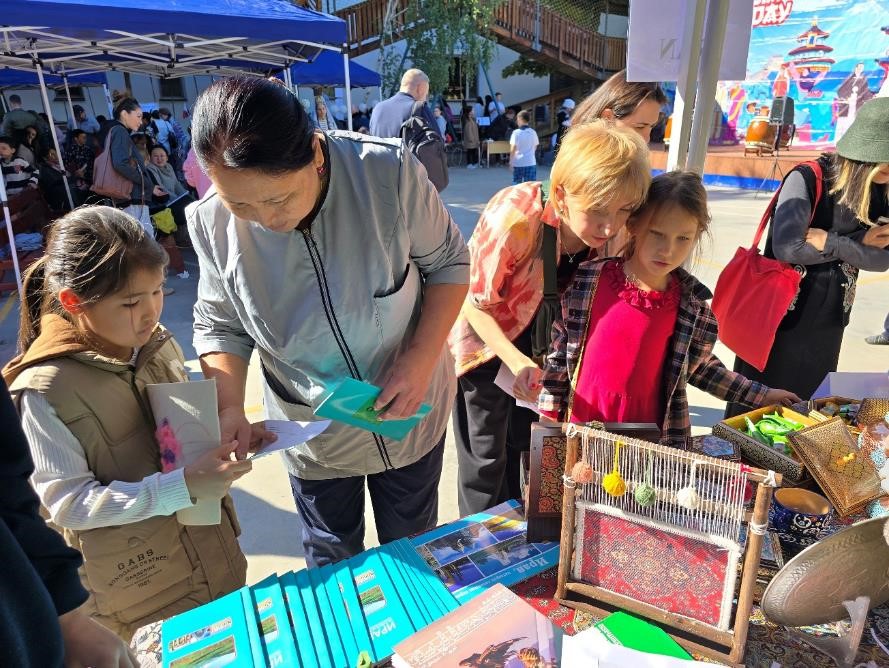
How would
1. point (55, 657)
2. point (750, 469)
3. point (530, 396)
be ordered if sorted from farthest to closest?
point (530, 396) < point (750, 469) < point (55, 657)

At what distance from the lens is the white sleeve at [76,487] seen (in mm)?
1101

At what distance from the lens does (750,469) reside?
0.86 metres

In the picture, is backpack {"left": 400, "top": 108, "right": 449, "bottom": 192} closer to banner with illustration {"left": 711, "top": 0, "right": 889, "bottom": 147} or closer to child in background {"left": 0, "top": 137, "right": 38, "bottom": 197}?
child in background {"left": 0, "top": 137, "right": 38, "bottom": 197}

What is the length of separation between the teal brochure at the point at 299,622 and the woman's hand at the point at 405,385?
1.20 feet

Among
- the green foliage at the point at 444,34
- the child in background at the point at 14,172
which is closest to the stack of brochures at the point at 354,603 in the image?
the child in background at the point at 14,172

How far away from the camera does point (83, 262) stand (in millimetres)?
1152

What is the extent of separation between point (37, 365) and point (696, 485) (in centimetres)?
121

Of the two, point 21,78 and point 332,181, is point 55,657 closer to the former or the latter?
point 332,181

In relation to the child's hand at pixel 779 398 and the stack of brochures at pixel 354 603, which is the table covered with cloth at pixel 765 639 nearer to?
the stack of brochures at pixel 354 603

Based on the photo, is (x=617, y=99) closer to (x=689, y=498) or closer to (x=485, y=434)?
(x=485, y=434)

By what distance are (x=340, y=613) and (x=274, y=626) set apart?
0.11 meters

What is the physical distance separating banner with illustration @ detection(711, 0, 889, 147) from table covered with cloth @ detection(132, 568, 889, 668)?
38.6 ft

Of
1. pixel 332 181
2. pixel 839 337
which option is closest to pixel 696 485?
pixel 332 181

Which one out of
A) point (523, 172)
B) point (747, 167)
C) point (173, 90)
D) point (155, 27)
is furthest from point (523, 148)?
point (173, 90)
